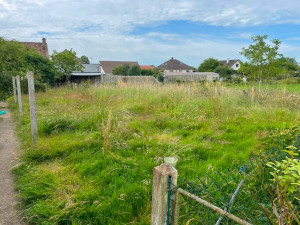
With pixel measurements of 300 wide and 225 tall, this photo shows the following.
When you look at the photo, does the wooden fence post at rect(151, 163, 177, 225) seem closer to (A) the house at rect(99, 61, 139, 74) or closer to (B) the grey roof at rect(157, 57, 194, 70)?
(B) the grey roof at rect(157, 57, 194, 70)

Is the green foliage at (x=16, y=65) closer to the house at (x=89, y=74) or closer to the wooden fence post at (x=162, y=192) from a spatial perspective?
the house at (x=89, y=74)

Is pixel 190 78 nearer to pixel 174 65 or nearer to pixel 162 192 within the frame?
pixel 162 192

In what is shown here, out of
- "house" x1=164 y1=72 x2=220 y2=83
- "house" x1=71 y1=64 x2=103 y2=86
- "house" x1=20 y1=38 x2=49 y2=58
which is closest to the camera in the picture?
"house" x1=164 y1=72 x2=220 y2=83

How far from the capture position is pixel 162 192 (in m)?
1.25

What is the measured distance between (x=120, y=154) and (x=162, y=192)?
221cm

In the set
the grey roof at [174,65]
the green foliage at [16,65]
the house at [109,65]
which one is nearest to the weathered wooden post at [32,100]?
the green foliage at [16,65]

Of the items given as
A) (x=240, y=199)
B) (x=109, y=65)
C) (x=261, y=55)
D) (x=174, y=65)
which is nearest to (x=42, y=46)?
(x=261, y=55)

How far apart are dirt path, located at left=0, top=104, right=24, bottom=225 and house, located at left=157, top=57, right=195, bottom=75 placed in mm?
47176

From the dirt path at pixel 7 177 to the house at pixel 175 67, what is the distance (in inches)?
1857

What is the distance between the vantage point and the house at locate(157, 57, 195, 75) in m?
51.1

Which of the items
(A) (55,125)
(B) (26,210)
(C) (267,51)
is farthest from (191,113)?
(C) (267,51)

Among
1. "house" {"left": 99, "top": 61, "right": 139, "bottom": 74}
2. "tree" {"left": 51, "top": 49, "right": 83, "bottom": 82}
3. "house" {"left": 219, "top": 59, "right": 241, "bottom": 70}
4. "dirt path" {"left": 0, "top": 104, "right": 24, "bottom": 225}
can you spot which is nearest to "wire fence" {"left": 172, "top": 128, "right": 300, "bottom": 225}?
"dirt path" {"left": 0, "top": 104, "right": 24, "bottom": 225}

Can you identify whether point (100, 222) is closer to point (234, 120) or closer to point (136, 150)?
point (136, 150)

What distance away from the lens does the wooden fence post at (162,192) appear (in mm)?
1232
